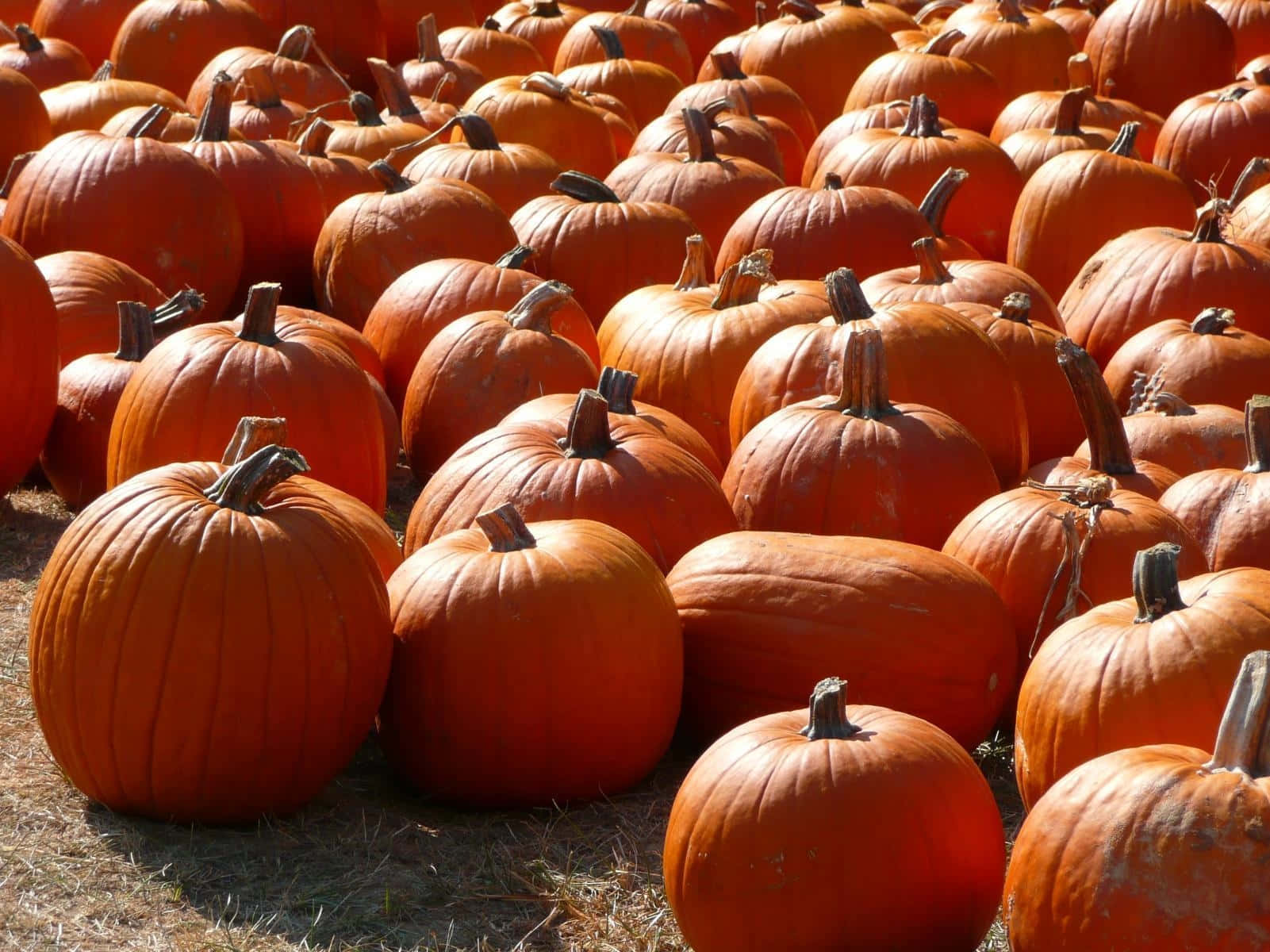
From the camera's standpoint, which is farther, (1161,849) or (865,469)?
(865,469)

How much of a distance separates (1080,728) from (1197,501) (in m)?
1.20

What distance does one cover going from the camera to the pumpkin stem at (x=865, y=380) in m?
4.28

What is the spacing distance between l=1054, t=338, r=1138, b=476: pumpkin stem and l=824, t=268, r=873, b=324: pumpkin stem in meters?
0.77

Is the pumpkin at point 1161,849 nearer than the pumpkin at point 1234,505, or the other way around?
the pumpkin at point 1161,849

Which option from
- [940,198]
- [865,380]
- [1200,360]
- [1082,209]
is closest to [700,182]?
[940,198]

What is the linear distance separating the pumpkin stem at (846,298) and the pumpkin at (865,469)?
1.70 feet

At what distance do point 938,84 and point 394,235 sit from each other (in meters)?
3.05

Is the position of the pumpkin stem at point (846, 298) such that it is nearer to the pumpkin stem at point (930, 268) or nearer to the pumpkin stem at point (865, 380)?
the pumpkin stem at point (865, 380)

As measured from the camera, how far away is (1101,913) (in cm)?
261

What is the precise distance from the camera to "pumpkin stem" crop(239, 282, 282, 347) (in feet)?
15.6

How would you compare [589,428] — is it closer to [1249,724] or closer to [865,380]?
[865,380]

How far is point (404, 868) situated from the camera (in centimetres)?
333

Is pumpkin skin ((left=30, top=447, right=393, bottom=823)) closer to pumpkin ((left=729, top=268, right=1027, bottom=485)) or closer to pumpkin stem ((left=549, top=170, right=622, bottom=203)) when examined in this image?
pumpkin ((left=729, top=268, right=1027, bottom=485))

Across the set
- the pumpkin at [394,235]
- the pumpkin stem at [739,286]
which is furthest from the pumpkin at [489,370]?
the pumpkin at [394,235]
